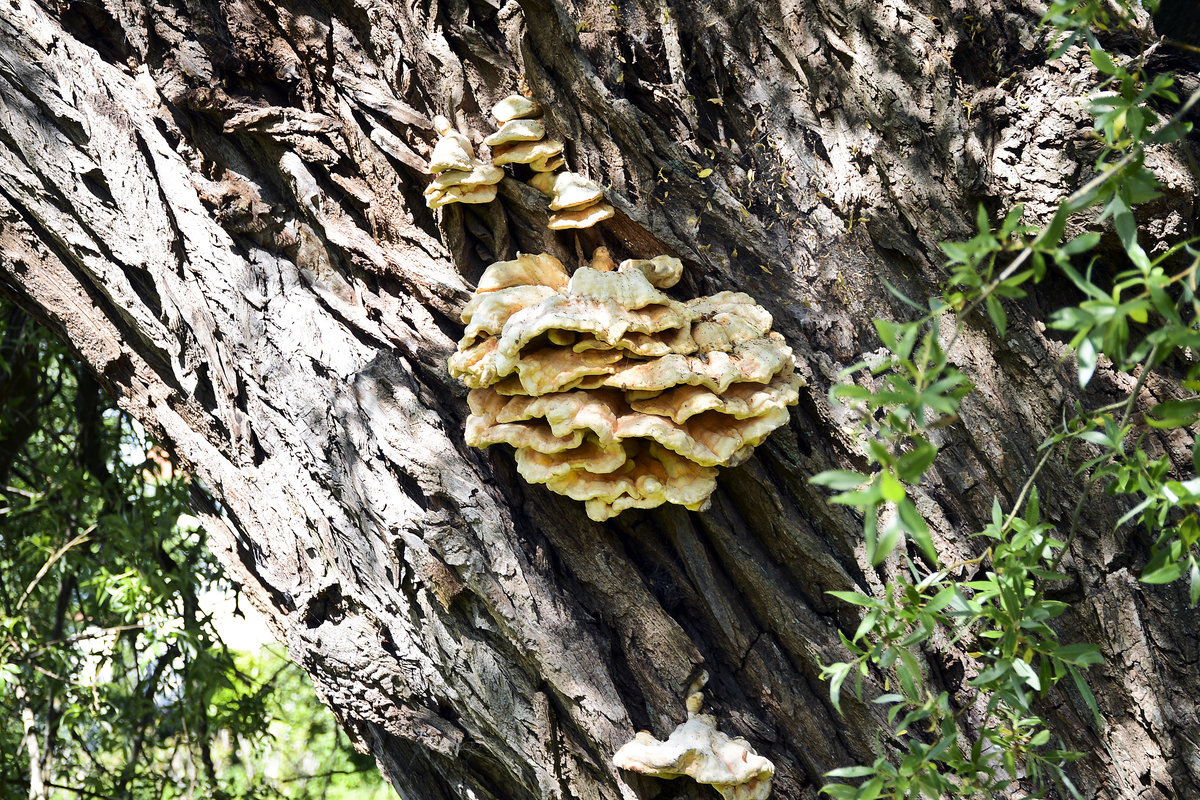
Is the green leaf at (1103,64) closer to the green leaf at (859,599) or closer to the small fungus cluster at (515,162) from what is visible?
the green leaf at (859,599)

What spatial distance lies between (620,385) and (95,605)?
13.1 feet

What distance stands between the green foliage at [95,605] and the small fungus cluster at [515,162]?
2930mm

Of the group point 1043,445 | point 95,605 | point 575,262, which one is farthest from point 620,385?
point 95,605

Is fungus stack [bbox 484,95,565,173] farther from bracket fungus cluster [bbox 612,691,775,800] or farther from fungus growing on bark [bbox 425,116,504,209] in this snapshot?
bracket fungus cluster [bbox 612,691,775,800]

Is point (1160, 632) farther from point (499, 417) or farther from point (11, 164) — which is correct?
point (11, 164)

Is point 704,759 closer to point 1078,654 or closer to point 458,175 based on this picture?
point 1078,654

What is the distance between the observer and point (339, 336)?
86.0 inches

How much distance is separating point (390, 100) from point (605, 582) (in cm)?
141

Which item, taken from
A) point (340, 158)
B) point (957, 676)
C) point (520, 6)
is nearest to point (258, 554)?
point (340, 158)

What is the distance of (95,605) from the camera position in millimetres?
4375

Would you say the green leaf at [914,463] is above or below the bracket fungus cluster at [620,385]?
below

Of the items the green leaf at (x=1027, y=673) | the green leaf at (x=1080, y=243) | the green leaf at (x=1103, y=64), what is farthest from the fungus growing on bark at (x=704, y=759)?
the green leaf at (x=1103, y=64)

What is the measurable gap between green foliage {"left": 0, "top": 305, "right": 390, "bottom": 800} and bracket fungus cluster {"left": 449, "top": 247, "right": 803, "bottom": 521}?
297cm

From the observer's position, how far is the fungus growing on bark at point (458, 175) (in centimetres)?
200
